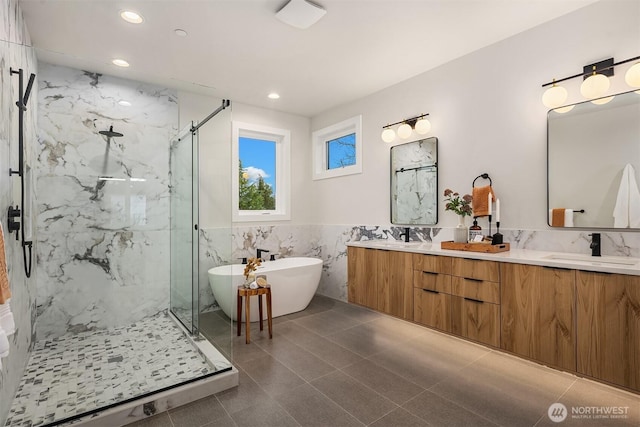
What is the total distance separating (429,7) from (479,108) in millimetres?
1082

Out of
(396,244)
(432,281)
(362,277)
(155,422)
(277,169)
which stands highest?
(277,169)

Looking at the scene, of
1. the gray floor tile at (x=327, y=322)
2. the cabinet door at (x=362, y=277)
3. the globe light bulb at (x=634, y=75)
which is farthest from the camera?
the cabinet door at (x=362, y=277)

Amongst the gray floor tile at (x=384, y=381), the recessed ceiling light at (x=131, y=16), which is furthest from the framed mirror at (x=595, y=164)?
the recessed ceiling light at (x=131, y=16)

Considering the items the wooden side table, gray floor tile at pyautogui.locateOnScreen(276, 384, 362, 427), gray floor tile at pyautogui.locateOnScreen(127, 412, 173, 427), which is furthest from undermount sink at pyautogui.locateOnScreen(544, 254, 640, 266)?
gray floor tile at pyautogui.locateOnScreen(127, 412, 173, 427)

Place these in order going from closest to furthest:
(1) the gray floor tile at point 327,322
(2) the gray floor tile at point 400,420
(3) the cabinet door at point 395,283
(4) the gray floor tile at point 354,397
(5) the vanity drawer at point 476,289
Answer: (2) the gray floor tile at point 400,420, (4) the gray floor tile at point 354,397, (5) the vanity drawer at point 476,289, (3) the cabinet door at point 395,283, (1) the gray floor tile at point 327,322

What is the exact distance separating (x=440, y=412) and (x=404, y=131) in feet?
8.72

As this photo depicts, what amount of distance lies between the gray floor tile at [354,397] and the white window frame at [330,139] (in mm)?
2612

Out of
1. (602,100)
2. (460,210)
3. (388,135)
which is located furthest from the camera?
(388,135)

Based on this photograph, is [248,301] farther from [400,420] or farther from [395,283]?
[400,420]

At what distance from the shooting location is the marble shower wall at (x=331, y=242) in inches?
90.1

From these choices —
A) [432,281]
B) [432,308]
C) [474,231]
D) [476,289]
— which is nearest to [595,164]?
[474,231]

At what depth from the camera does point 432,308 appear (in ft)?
9.21

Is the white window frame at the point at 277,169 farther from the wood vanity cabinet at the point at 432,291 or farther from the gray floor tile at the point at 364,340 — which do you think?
the wood vanity cabinet at the point at 432,291

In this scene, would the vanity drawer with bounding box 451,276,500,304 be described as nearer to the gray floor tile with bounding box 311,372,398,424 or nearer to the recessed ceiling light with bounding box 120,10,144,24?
the gray floor tile with bounding box 311,372,398,424
